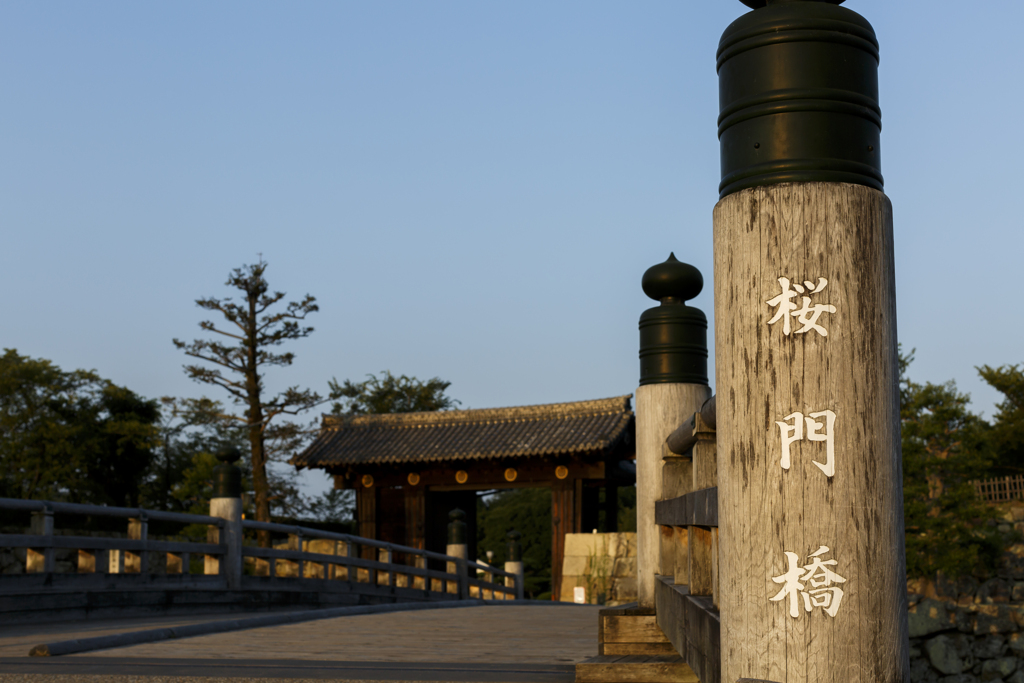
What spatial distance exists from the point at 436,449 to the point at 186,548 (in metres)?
11.6

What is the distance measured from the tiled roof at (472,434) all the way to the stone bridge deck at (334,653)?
1201cm

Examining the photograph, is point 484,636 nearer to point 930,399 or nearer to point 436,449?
point 436,449

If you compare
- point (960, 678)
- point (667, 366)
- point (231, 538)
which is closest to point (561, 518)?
point (960, 678)

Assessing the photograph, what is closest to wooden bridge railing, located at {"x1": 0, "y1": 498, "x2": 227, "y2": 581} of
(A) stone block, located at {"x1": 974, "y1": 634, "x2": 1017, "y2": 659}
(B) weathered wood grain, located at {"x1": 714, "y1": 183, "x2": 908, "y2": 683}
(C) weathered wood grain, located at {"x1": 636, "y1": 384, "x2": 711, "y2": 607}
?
(C) weathered wood grain, located at {"x1": 636, "y1": 384, "x2": 711, "y2": 607}

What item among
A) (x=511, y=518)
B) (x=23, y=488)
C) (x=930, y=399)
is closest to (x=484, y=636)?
(x=23, y=488)

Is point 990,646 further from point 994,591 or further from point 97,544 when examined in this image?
point 97,544

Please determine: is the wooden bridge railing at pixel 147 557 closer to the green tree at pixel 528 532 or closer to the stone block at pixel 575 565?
the stone block at pixel 575 565

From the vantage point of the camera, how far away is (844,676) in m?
1.83

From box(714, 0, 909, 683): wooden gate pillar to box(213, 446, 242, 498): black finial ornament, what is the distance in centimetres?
948

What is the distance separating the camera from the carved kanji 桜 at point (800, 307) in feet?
6.18

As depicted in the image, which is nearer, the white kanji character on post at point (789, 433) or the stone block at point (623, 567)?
the white kanji character on post at point (789, 433)

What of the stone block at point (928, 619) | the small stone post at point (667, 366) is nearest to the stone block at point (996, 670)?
the stone block at point (928, 619)

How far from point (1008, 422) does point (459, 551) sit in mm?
21903

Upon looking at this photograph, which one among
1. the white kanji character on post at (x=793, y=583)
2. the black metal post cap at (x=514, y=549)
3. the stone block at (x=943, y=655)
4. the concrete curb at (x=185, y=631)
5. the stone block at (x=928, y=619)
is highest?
the white kanji character on post at (x=793, y=583)
